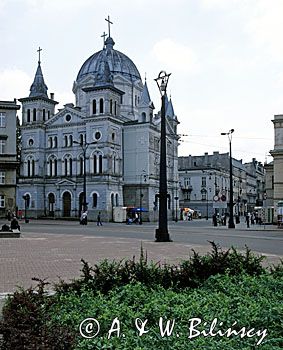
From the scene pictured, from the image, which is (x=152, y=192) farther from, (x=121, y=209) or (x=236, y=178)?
(x=236, y=178)

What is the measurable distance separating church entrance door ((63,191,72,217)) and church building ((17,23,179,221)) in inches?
6.1

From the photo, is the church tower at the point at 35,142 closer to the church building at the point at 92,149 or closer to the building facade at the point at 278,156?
the church building at the point at 92,149

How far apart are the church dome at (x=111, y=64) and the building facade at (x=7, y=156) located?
2518 centimetres

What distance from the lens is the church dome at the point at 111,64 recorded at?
86.5 m

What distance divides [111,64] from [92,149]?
62.6ft

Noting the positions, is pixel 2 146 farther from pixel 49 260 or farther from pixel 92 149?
pixel 49 260

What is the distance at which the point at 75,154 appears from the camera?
7931 centimetres

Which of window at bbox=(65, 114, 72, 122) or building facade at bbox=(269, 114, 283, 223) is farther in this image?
window at bbox=(65, 114, 72, 122)

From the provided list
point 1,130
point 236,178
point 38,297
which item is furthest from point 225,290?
point 236,178

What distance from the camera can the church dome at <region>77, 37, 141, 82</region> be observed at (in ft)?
284

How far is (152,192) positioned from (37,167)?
18862 mm

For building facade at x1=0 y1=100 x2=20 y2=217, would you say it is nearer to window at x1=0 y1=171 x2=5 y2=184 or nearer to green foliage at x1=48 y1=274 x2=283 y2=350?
window at x1=0 y1=171 x2=5 y2=184

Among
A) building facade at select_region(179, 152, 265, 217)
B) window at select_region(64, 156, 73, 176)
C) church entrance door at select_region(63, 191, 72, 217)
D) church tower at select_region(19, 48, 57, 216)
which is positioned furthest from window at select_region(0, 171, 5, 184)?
building facade at select_region(179, 152, 265, 217)

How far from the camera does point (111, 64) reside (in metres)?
87.2
